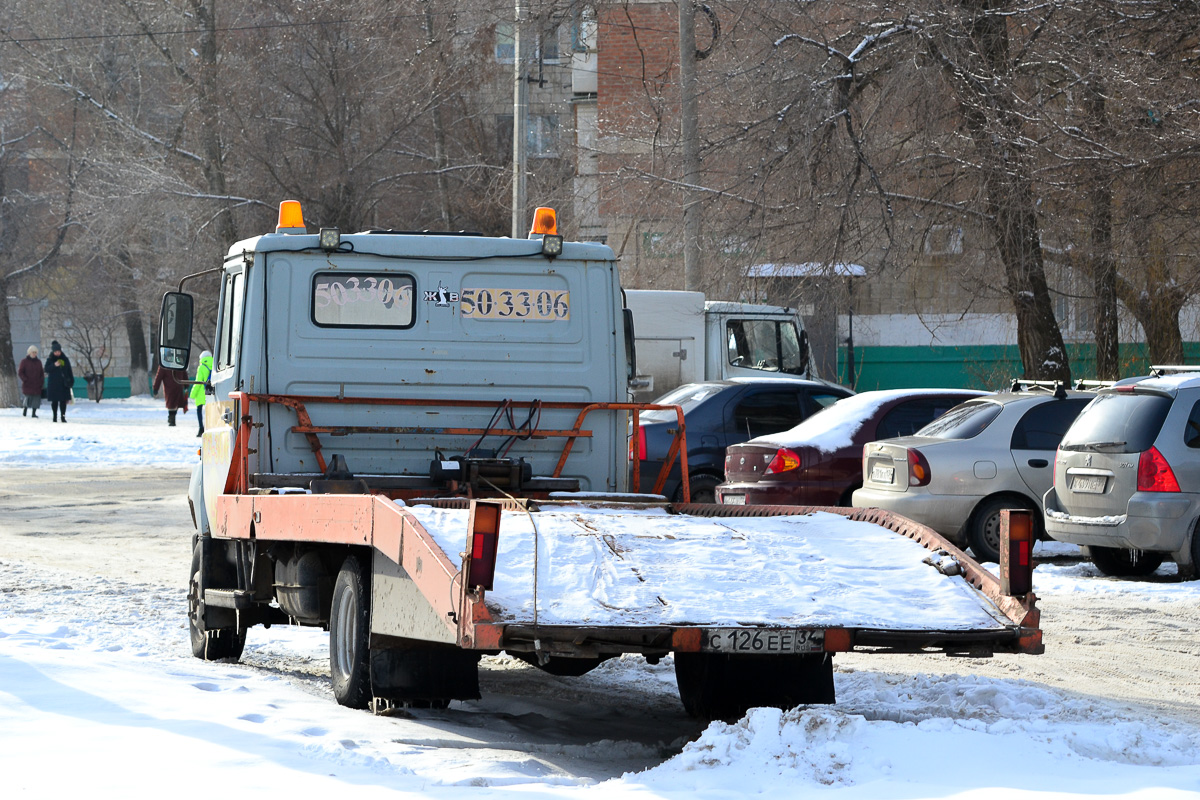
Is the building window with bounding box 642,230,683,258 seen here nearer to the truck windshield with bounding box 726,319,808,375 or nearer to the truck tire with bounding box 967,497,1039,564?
the truck windshield with bounding box 726,319,808,375

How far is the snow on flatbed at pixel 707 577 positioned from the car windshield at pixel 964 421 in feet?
21.6

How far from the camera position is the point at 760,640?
5.50 m

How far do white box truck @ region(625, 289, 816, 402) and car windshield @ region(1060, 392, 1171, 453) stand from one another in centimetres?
959

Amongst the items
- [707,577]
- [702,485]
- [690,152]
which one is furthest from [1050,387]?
[707,577]

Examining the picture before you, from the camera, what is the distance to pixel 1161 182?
14992 millimetres

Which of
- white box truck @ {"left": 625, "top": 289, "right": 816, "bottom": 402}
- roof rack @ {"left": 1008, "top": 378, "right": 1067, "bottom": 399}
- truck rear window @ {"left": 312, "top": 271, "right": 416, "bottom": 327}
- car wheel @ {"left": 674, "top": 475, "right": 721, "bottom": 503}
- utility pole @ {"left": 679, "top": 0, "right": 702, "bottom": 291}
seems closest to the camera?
truck rear window @ {"left": 312, "top": 271, "right": 416, "bottom": 327}

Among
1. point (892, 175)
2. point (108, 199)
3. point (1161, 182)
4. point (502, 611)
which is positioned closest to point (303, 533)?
point (502, 611)

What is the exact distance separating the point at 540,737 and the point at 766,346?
51.6ft

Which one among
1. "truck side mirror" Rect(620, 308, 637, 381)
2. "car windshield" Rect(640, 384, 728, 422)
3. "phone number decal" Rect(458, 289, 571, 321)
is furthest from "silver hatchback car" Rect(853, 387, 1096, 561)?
"phone number decal" Rect(458, 289, 571, 321)

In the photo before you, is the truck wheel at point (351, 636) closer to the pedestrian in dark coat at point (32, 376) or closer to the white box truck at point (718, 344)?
the white box truck at point (718, 344)

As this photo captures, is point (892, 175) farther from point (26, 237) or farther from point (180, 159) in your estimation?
point (26, 237)

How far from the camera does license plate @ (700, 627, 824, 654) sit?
18.0ft

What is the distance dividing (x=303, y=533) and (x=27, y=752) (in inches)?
68.3

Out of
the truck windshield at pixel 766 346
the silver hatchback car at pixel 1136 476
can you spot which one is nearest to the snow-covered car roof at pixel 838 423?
the silver hatchback car at pixel 1136 476
